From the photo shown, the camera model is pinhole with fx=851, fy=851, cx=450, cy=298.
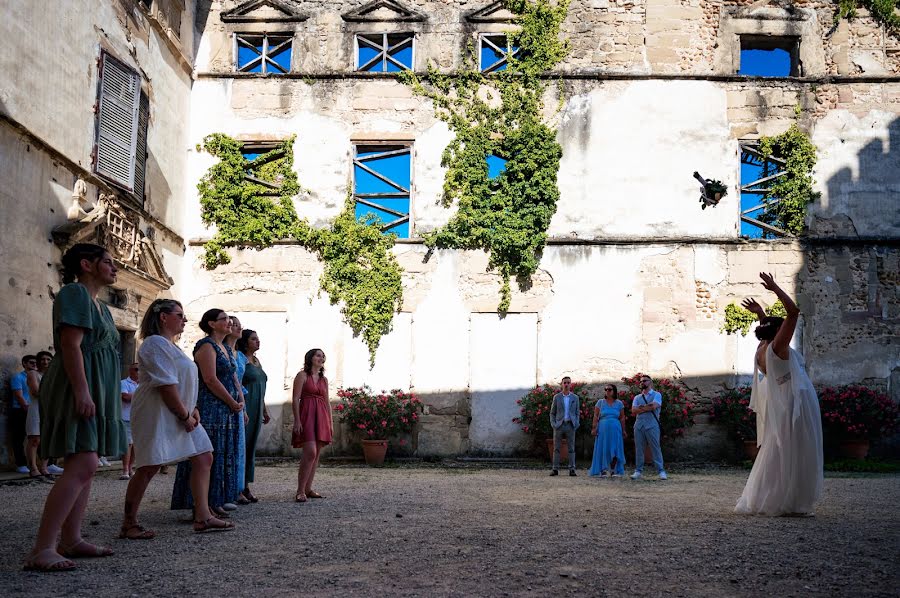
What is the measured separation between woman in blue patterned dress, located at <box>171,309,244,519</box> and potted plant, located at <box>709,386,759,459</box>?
35.8 ft

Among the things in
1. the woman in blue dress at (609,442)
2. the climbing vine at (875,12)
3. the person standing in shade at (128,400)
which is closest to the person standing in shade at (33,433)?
the person standing in shade at (128,400)

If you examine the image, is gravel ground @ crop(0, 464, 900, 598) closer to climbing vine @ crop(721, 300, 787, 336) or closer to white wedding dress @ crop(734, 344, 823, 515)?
white wedding dress @ crop(734, 344, 823, 515)

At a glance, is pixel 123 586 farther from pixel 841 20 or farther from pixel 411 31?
pixel 841 20

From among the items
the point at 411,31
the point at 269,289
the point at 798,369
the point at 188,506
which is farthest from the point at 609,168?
the point at 188,506

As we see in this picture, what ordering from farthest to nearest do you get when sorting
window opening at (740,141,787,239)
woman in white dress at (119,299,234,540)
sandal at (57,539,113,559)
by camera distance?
window opening at (740,141,787,239) < woman in white dress at (119,299,234,540) < sandal at (57,539,113,559)

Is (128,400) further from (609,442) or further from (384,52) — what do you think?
(384,52)

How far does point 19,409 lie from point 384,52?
1002 cm

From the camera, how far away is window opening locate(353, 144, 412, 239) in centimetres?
1672

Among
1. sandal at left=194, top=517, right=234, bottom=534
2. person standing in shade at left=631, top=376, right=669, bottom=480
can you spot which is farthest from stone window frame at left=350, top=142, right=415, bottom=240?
sandal at left=194, top=517, right=234, bottom=534

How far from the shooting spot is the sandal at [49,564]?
433cm

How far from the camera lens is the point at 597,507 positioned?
7695 mm

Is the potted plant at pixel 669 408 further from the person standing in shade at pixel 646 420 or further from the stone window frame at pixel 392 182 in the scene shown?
the stone window frame at pixel 392 182

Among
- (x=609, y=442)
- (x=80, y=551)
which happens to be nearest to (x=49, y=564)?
(x=80, y=551)

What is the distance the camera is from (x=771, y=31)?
17.0 metres
